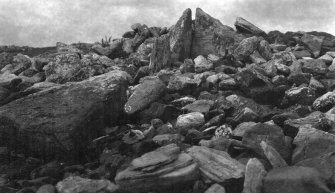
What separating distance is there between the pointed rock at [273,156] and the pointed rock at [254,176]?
1.56 feet

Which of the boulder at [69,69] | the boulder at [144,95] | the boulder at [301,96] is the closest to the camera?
the boulder at [144,95]

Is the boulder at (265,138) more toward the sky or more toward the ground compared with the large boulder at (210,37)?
more toward the ground

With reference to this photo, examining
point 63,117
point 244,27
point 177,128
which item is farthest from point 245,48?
point 63,117

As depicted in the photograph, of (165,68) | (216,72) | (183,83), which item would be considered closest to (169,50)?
(165,68)

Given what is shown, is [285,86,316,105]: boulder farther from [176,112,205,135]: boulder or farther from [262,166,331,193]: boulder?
[262,166,331,193]: boulder

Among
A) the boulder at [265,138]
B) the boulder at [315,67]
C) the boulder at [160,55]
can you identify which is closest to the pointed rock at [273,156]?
the boulder at [265,138]

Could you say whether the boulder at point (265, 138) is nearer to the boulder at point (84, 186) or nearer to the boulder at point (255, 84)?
the boulder at point (84, 186)

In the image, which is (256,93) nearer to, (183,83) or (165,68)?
(183,83)

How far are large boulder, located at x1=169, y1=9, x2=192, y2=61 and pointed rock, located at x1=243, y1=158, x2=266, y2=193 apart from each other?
12.9 meters

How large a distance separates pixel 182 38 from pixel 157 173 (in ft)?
45.3

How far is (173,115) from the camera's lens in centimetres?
1734

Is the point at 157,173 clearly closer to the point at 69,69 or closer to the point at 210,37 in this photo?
the point at 69,69

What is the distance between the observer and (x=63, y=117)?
15328 millimetres

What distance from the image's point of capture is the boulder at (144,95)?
17.7 meters
